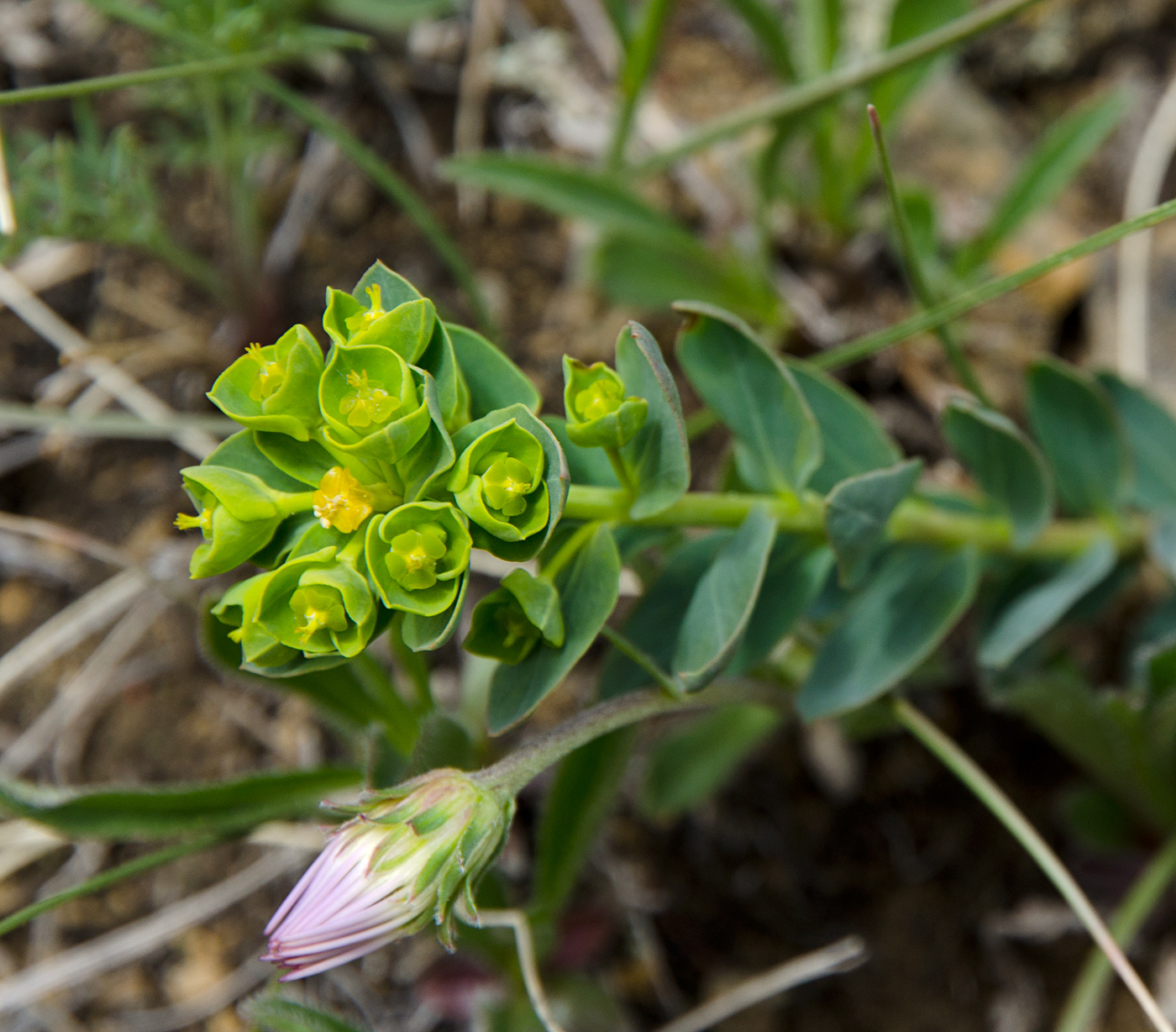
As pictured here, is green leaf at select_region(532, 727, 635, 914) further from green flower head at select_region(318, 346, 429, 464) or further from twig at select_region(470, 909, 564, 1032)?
green flower head at select_region(318, 346, 429, 464)

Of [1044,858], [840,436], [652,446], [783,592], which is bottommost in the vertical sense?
[1044,858]

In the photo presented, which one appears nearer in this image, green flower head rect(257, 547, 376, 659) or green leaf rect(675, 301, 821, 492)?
green flower head rect(257, 547, 376, 659)

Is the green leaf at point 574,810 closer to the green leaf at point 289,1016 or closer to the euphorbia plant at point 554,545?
the euphorbia plant at point 554,545

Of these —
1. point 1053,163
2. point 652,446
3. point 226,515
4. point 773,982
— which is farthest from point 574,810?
point 1053,163

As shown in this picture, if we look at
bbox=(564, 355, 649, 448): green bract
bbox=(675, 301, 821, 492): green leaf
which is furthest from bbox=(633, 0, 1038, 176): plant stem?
bbox=(564, 355, 649, 448): green bract

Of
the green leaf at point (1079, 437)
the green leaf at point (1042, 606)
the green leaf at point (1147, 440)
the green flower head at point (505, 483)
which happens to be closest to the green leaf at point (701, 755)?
the green leaf at point (1042, 606)

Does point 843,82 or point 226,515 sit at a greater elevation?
point 843,82

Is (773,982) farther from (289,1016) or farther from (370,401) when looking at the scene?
(370,401)

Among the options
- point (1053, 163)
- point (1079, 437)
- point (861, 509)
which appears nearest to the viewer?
point (861, 509)
